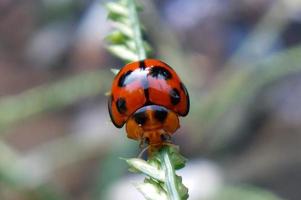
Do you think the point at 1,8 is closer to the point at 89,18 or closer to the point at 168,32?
the point at 89,18

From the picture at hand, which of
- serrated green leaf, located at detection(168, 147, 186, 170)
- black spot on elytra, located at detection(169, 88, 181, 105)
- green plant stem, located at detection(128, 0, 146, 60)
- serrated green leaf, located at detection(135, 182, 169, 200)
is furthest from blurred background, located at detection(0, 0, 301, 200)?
serrated green leaf, located at detection(135, 182, 169, 200)

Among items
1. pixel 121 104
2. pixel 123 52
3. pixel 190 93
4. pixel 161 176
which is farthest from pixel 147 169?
pixel 190 93

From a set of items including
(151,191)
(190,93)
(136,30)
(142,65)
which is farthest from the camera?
(190,93)

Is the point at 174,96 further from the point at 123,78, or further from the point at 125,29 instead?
the point at 125,29

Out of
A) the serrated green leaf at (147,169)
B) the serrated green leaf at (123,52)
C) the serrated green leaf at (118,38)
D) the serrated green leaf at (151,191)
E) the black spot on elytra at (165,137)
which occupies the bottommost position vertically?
the serrated green leaf at (151,191)

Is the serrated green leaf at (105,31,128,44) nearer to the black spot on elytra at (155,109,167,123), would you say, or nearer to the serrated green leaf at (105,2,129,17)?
the serrated green leaf at (105,2,129,17)

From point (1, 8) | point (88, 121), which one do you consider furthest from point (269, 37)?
point (1, 8)

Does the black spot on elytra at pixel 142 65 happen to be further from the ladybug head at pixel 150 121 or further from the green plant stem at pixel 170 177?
the green plant stem at pixel 170 177

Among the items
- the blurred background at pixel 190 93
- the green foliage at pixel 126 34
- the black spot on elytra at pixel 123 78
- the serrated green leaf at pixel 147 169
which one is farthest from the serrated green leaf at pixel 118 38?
the blurred background at pixel 190 93
